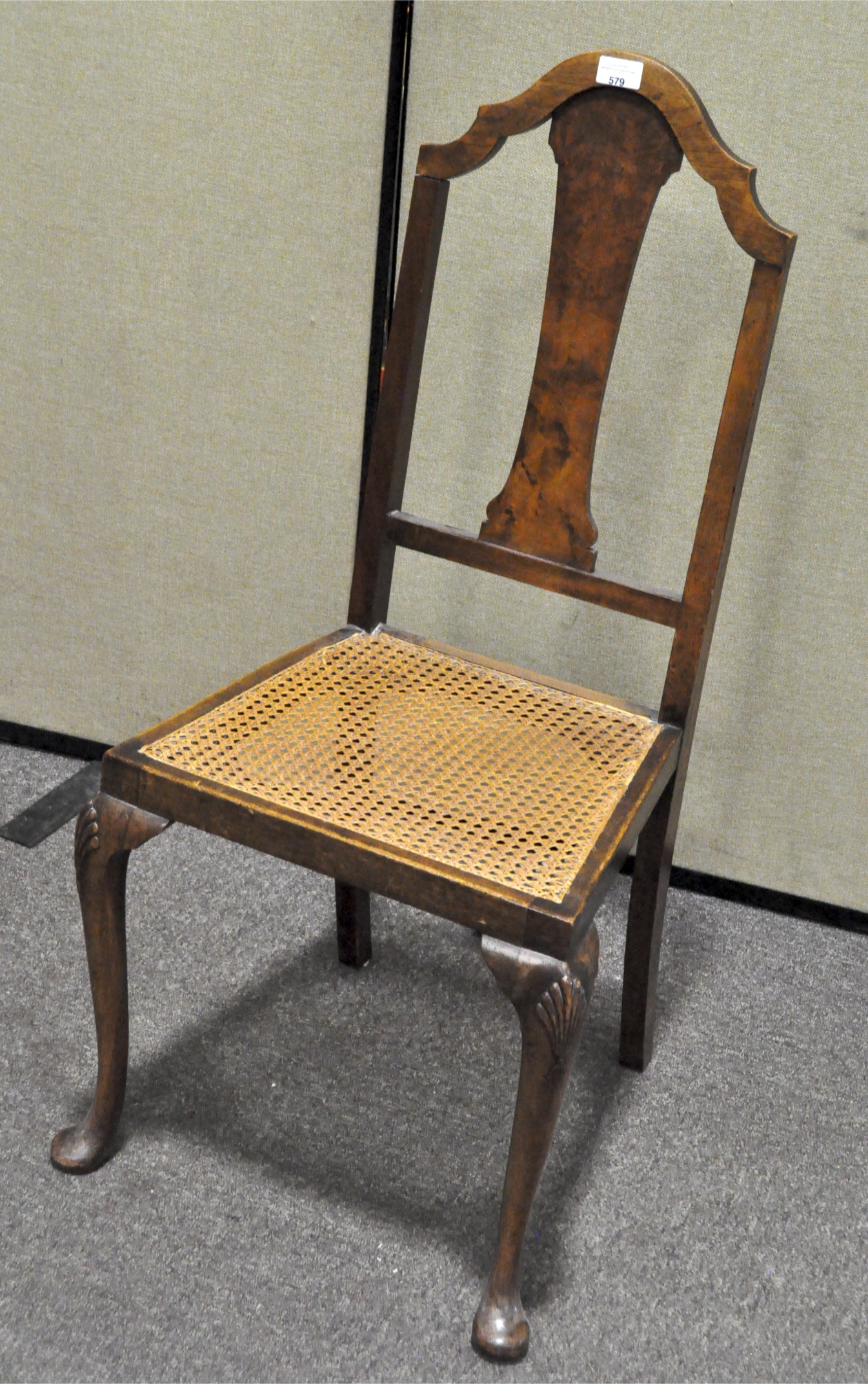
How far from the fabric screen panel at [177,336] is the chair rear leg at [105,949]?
685 millimetres

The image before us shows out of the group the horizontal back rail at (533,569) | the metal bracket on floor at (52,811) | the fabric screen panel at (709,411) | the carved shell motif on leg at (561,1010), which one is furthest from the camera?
the metal bracket on floor at (52,811)

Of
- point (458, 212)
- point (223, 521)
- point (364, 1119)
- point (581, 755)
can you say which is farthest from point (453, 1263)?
point (458, 212)

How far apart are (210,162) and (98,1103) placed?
1.09 metres

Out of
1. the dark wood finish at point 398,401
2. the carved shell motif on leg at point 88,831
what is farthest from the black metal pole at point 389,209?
the carved shell motif on leg at point 88,831

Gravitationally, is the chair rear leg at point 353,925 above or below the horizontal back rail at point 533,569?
below

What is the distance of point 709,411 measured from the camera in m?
1.55

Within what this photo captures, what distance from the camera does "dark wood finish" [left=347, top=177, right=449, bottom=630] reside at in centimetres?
130

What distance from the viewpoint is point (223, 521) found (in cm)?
180

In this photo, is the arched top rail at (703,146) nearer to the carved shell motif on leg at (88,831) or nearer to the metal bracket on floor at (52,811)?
the carved shell motif on leg at (88,831)

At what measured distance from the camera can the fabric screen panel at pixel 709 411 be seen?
142 centimetres

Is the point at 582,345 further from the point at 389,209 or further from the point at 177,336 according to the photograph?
the point at 177,336

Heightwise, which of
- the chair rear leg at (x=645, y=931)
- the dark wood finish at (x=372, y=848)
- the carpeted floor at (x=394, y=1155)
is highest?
the dark wood finish at (x=372, y=848)

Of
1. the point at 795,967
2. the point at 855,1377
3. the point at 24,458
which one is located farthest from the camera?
the point at 24,458

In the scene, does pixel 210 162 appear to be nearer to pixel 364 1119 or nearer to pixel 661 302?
pixel 661 302
